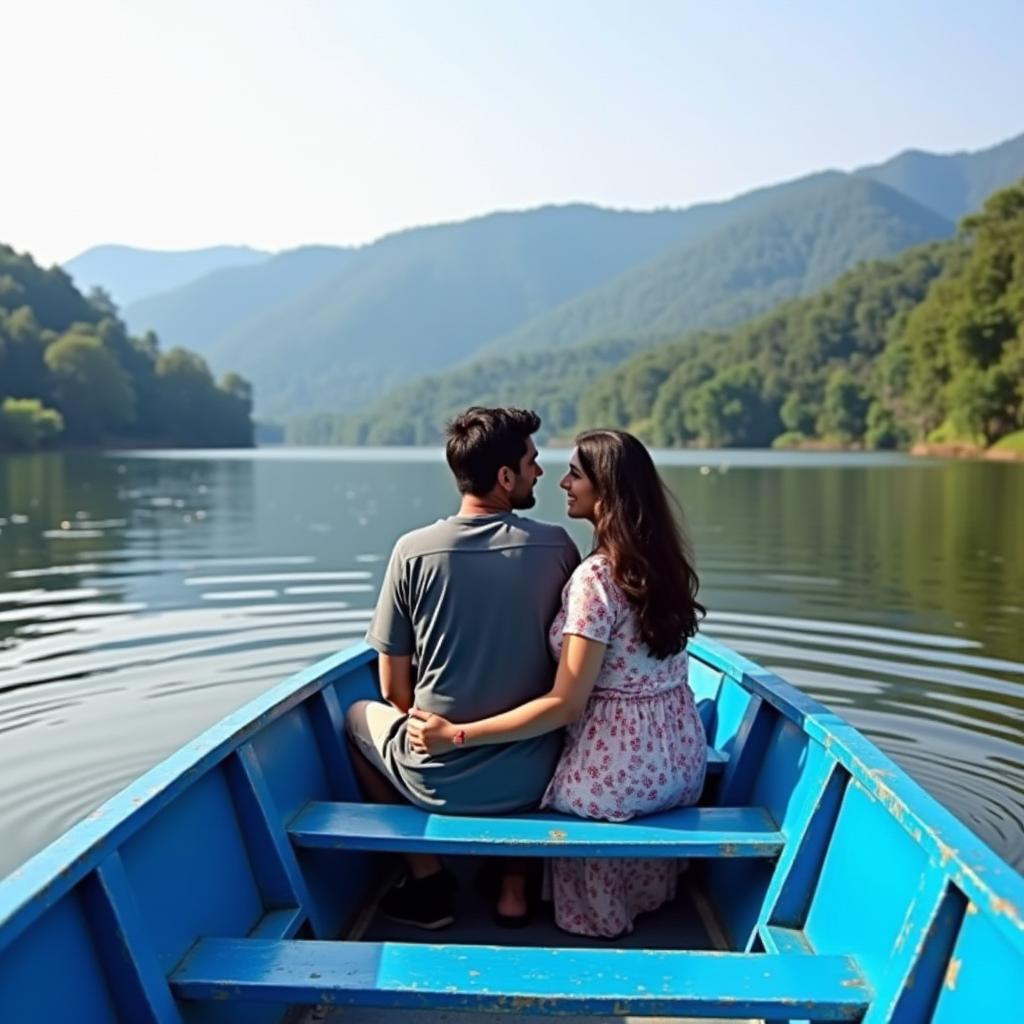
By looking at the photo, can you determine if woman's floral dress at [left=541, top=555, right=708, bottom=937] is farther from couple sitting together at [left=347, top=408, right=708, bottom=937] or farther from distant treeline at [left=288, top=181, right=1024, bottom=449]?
distant treeline at [left=288, top=181, right=1024, bottom=449]

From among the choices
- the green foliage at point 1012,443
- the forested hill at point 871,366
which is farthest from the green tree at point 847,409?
the green foliage at point 1012,443

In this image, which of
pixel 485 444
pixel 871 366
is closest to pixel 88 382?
pixel 871 366

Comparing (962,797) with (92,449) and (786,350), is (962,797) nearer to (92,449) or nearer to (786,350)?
(92,449)

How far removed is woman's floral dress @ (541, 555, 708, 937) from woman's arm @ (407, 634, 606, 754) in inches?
2.9

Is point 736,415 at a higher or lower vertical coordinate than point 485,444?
higher

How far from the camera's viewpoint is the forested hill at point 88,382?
9344 centimetres

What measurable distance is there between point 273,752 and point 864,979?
2.02 meters

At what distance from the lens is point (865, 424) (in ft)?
351

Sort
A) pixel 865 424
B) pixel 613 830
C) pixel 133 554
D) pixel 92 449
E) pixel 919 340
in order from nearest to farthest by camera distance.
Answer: pixel 613 830
pixel 133 554
pixel 919 340
pixel 92 449
pixel 865 424

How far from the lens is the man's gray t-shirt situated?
366cm

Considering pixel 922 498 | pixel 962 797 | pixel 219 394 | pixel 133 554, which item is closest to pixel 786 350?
pixel 219 394

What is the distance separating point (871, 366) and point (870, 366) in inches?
7.6

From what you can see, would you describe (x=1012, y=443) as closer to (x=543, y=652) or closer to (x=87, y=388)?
(x=543, y=652)

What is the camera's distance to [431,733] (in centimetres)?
363
